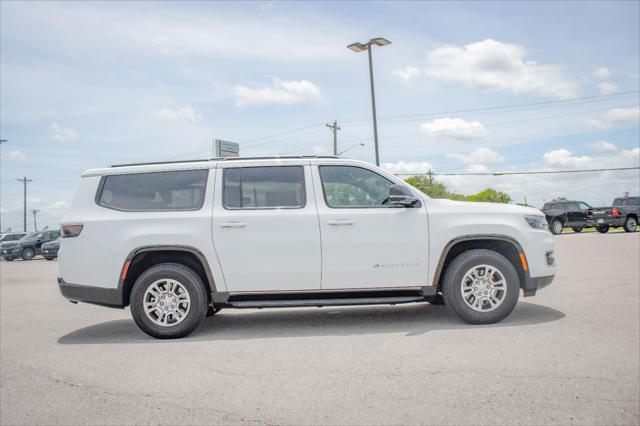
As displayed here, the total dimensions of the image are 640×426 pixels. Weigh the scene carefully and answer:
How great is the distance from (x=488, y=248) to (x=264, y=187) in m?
2.73

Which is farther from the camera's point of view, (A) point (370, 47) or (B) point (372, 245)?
(A) point (370, 47)

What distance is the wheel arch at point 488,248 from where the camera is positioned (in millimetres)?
5832

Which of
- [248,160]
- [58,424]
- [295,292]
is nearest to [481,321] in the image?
[295,292]

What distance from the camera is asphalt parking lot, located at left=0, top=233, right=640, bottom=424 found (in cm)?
359

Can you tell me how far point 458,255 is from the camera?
237 inches

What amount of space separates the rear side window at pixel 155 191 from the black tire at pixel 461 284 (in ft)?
9.72

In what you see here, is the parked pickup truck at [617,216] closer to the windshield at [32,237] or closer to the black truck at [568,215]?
the black truck at [568,215]

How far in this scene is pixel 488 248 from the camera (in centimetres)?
614

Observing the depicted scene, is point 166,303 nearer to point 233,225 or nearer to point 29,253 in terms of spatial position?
point 233,225

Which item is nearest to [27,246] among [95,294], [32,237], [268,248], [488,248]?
[32,237]

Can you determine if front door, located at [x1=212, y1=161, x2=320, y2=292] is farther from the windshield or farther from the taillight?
the windshield

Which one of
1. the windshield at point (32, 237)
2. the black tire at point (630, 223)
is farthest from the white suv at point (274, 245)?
the windshield at point (32, 237)

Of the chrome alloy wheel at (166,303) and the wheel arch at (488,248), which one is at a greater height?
the wheel arch at (488,248)

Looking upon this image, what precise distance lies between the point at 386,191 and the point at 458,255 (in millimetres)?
1114
